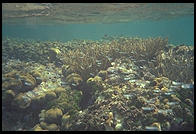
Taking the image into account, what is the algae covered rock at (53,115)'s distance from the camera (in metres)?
9.16

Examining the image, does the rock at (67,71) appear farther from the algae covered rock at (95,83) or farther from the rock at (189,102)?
the rock at (189,102)

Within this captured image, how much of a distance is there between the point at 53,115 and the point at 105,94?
2.40m

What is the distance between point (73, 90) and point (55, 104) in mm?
1452

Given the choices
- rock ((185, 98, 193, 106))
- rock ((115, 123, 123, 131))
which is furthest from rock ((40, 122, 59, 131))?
rock ((185, 98, 193, 106))

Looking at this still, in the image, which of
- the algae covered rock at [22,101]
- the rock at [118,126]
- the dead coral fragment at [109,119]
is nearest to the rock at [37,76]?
the algae covered rock at [22,101]

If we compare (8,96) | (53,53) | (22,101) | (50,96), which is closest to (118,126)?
(50,96)

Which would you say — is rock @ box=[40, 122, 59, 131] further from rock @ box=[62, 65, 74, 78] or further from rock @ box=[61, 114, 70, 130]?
rock @ box=[62, 65, 74, 78]

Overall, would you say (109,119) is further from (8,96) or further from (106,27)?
(106,27)

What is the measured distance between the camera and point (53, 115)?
9172 mm

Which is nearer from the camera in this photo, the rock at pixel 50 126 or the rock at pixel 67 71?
the rock at pixel 50 126

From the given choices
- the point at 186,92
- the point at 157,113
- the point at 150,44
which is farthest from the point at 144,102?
the point at 150,44

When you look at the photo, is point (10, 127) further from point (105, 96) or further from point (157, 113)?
point (157, 113)

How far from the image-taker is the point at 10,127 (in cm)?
945

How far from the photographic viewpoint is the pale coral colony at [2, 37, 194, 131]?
8.73 m
